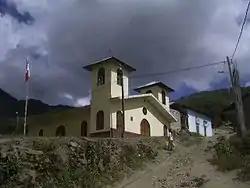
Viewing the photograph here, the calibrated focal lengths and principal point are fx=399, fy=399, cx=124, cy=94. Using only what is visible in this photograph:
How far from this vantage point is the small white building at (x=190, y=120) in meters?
50.0

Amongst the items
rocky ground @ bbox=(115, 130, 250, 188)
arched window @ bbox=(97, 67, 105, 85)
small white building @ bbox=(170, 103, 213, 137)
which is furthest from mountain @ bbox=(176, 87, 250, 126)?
rocky ground @ bbox=(115, 130, 250, 188)

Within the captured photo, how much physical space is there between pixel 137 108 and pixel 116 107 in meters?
2.62

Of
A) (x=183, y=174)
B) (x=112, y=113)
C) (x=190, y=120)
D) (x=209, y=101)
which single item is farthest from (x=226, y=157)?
(x=209, y=101)

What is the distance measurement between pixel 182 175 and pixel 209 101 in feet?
191

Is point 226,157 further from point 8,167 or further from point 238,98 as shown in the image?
point 8,167

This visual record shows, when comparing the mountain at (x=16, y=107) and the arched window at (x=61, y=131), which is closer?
the arched window at (x=61, y=131)

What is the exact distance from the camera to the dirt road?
20.4 meters

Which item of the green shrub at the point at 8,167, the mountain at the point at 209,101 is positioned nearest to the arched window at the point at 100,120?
the green shrub at the point at 8,167

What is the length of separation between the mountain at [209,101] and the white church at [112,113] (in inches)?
1144

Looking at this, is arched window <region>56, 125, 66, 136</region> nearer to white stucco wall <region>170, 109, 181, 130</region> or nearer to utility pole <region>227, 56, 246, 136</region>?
white stucco wall <region>170, 109, 181, 130</region>

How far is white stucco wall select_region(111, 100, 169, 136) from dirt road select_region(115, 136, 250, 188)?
935cm

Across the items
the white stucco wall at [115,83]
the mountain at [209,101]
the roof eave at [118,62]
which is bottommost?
the white stucco wall at [115,83]

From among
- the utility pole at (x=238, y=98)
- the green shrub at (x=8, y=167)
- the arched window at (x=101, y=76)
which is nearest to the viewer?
the green shrub at (x=8, y=167)

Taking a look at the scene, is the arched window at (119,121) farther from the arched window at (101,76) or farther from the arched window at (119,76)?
the arched window at (101,76)
